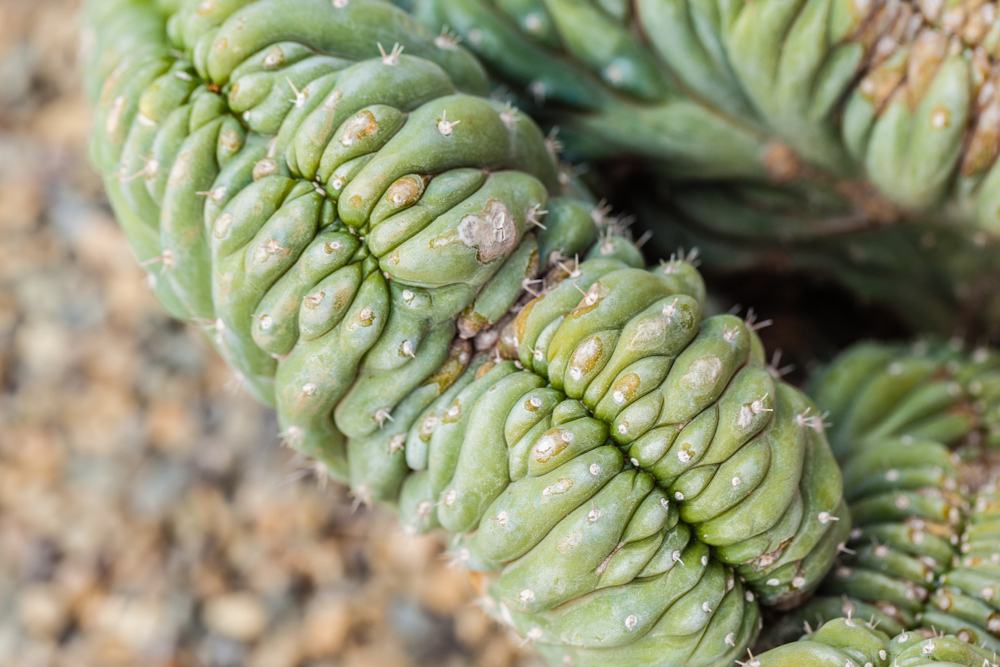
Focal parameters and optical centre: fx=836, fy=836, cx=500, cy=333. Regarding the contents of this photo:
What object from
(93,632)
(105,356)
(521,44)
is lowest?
(93,632)

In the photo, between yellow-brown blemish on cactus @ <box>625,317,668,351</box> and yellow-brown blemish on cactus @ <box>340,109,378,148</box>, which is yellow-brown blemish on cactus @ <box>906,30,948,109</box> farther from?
yellow-brown blemish on cactus @ <box>340,109,378,148</box>

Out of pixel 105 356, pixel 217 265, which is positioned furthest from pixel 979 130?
pixel 105 356

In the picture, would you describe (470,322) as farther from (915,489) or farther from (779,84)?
(915,489)

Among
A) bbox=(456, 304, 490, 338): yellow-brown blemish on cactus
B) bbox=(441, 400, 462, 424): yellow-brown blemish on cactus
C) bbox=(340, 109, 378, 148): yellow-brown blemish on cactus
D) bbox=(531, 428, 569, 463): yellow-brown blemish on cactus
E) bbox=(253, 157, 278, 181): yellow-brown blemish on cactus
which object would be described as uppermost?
bbox=(340, 109, 378, 148): yellow-brown blemish on cactus

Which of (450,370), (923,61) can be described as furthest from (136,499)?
(923,61)

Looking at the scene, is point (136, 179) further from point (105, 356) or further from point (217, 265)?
point (105, 356)

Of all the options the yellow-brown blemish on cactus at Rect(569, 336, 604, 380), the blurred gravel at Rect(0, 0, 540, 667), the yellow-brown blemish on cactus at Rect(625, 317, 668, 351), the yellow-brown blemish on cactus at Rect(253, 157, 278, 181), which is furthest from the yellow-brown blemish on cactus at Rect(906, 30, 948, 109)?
the blurred gravel at Rect(0, 0, 540, 667)
